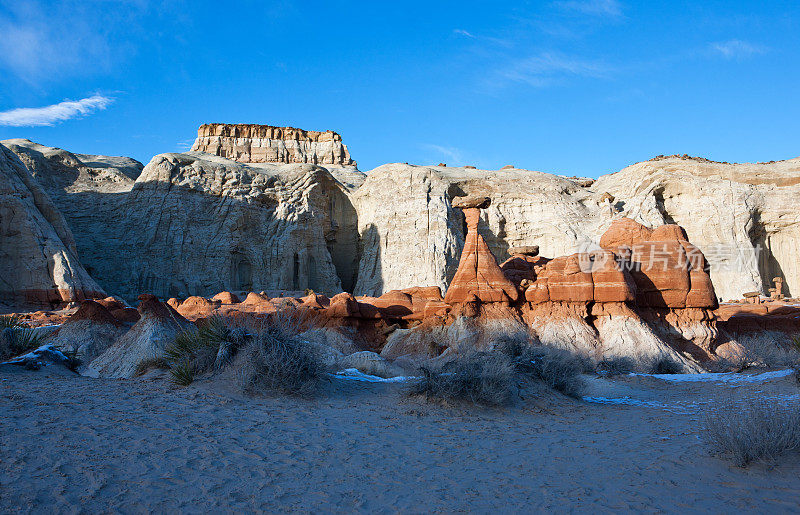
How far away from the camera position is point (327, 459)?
16.6ft

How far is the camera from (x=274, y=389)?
7.31 m

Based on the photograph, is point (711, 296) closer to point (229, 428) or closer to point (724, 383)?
point (724, 383)

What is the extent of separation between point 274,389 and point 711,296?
1500 centimetres

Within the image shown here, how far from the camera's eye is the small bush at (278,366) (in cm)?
728

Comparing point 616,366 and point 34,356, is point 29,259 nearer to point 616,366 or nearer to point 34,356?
point 34,356

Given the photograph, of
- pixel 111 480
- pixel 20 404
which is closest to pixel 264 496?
pixel 111 480

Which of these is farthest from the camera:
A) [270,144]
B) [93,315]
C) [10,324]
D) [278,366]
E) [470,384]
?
[270,144]

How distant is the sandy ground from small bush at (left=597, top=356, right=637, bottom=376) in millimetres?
5639

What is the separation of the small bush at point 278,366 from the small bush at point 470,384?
1582 mm

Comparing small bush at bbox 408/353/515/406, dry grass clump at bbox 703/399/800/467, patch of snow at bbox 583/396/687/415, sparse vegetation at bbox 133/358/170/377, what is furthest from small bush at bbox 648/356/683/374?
sparse vegetation at bbox 133/358/170/377

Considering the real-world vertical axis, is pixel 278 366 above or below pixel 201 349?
below

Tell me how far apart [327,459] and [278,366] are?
260 centimetres

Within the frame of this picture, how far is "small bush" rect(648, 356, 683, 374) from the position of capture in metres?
14.0

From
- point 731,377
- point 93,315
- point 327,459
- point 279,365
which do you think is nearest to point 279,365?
point 279,365
